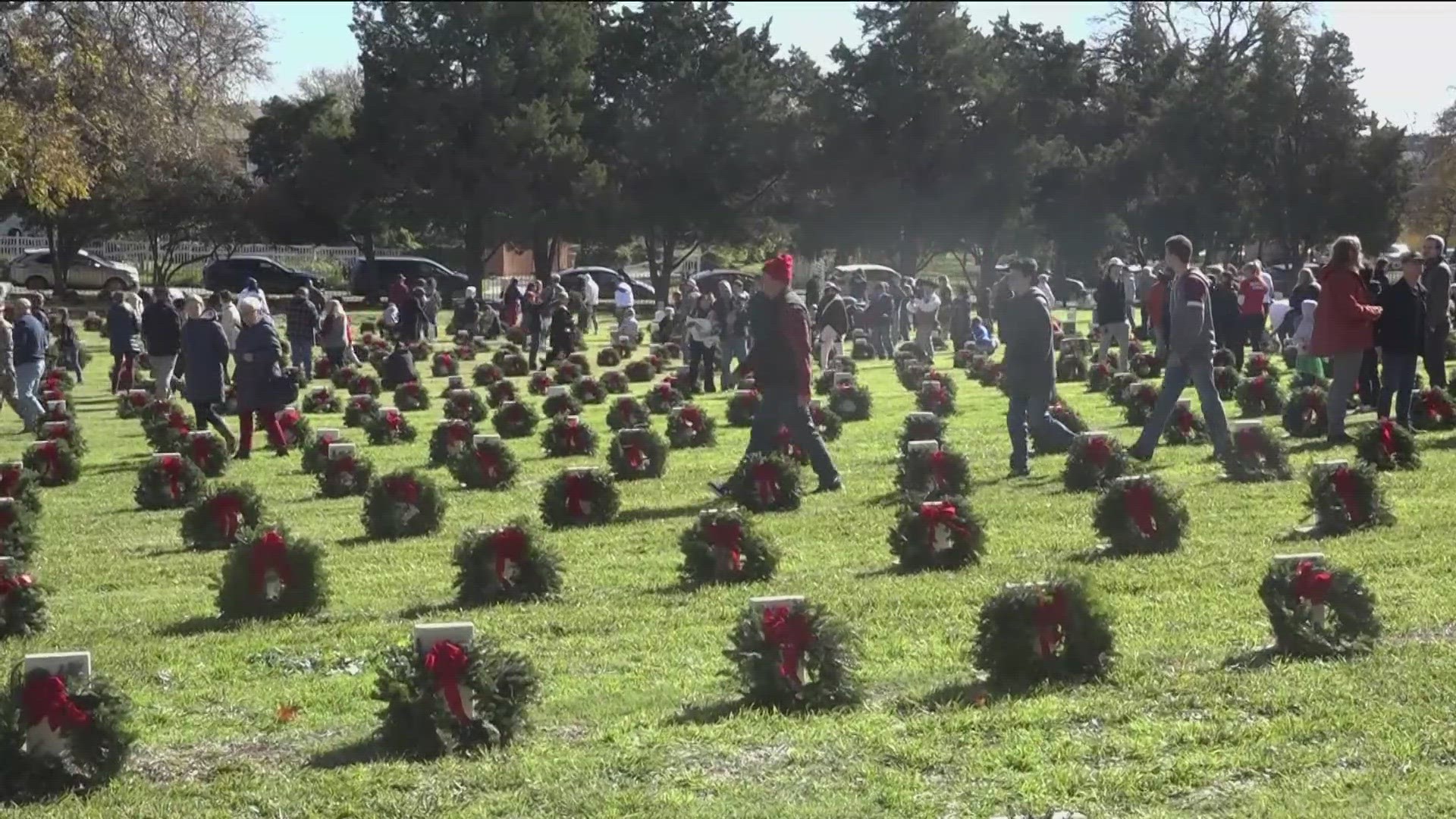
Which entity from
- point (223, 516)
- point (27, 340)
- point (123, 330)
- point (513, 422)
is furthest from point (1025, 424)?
point (123, 330)

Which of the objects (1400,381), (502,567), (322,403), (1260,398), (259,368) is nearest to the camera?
(502,567)

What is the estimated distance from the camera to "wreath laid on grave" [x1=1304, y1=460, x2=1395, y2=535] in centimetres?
1179

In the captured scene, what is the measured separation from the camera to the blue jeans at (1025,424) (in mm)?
15695

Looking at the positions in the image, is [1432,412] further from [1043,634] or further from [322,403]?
[322,403]

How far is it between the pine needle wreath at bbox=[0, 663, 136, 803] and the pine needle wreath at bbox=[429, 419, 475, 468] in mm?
11861

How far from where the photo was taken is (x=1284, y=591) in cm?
831

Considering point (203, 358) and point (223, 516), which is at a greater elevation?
point (203, 358)

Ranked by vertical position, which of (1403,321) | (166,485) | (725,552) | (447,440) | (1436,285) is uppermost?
(1436,285)

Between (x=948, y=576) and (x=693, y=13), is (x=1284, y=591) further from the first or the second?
(x=693, y=13)

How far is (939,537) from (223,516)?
566 cm

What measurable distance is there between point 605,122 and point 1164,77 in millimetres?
20610

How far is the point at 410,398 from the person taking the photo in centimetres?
2800

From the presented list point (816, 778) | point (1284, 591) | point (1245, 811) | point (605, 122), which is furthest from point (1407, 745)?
point (605, 122)

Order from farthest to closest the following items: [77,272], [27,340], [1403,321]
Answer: [77,272]
[27,340]
[1403,321]
